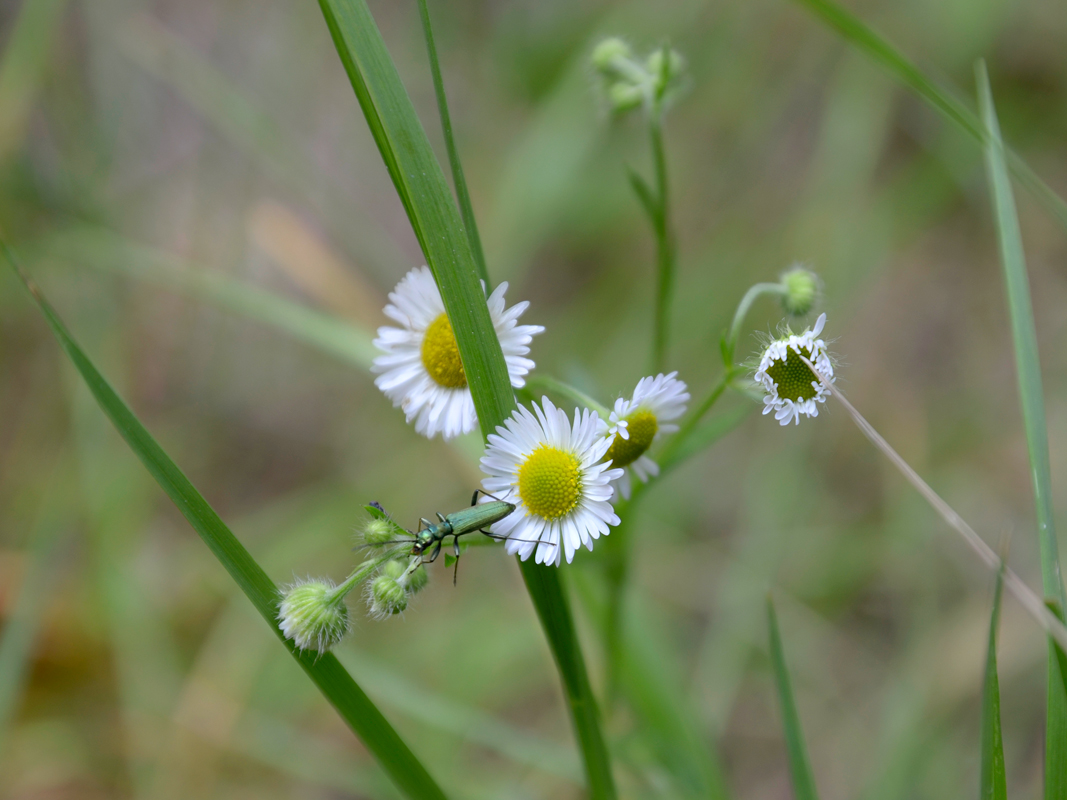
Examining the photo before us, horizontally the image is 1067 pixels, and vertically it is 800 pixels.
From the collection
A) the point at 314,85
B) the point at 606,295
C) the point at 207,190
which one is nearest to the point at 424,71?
the point at 314,85

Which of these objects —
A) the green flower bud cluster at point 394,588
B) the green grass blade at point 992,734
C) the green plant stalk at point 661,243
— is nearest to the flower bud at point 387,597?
the green flower bud cluster at point 394,588

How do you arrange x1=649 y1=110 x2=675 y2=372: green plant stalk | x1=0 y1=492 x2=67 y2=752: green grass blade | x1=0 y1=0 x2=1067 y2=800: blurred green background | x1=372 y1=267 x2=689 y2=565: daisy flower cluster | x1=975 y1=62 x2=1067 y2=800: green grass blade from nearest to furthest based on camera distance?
x1=975 y1=62 x2=1067 y2=800: green grass blade
x1=372 y1=267 x2=689 y2=565: daisy flower cluster
x1=649 y1=110 x2=675 y2=372: green plant stalk
x1=0 y1=492 x2=67 y2=752: green grass blade
x1=0 y1=0 x2=1067 y2=800: blurred green background

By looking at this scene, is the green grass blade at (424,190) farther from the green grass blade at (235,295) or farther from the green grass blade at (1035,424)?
the green grass blade at (235,295)

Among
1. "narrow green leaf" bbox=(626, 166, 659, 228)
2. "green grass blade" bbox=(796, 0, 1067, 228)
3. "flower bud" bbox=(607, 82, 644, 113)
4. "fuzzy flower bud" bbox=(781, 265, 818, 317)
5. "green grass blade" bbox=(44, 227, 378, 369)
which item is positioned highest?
"green grass blade" bbox=(796, 0, 1067, 228)

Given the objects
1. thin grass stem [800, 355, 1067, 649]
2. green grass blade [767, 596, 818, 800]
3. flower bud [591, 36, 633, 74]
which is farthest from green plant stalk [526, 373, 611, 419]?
flower bud [591, 36, 633, 74]

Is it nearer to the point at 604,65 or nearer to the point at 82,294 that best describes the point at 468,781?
the point at 604,65

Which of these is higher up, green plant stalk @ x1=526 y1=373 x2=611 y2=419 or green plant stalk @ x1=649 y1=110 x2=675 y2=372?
green plant stalk @ x1=649 y1=110 x2=675 y2=372

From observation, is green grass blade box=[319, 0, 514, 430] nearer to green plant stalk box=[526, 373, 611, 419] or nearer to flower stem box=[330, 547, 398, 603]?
green plant stalk box=[526, 373, 611, 419]

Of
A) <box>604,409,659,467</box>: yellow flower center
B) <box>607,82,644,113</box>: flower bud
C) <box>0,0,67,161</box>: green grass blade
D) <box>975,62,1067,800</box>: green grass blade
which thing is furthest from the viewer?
<box>0,0,67,161</box>: green grass blade
